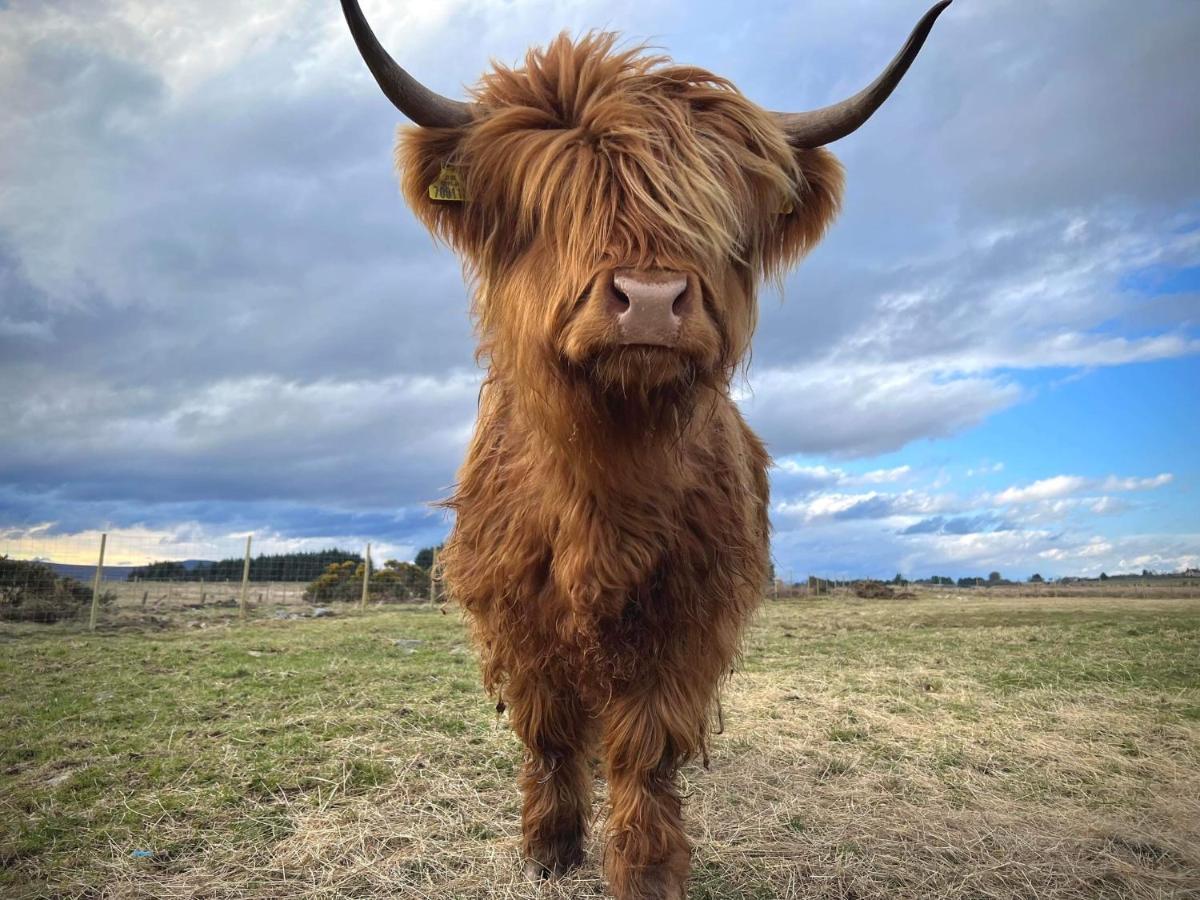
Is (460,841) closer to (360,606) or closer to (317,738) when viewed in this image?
(317,738)

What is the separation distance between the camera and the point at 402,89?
107 inches

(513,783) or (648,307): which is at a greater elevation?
(648,307)

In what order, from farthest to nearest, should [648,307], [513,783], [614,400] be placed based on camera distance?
[513,783] → [614,400] → [648,307]

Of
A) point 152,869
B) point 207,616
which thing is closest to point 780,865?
point 152,869

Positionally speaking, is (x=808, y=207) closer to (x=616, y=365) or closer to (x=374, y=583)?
(x=616, y=365)

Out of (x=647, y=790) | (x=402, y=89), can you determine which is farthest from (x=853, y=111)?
(x=647, y=790)

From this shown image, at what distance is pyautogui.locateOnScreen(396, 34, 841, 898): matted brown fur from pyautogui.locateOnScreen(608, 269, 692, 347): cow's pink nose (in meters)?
0.04

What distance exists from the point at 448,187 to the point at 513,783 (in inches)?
127

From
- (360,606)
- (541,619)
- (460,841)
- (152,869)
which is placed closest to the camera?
(541,619)

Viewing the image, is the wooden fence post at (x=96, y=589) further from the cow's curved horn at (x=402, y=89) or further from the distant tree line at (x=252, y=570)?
the cow's curved horn at (x=402, y=89)

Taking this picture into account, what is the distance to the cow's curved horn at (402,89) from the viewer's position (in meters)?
2.54

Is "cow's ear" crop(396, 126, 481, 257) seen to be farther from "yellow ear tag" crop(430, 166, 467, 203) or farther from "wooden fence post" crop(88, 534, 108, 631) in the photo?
"wooden fence post" crop(88, 534, 108, 631)

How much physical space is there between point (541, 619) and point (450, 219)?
4.95 feet

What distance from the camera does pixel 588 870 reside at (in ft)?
11.5
